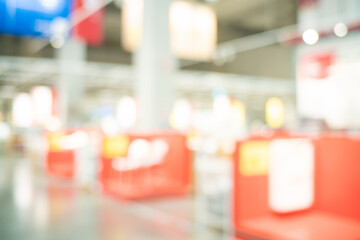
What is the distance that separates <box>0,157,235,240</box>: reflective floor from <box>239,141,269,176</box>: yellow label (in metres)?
0.82

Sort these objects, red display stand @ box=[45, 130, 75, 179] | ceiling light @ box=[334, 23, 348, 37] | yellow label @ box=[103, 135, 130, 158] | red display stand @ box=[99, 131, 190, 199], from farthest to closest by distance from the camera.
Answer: red display stand @ box=[45, 130, 75, 179] < ceiling light @ box=[334, 23, 348, 37] < yellow label @ box=[103, 135, 130, 158] < red display stand @ box=[99, 131, 190, 199]

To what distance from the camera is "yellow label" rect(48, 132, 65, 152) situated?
11.0m

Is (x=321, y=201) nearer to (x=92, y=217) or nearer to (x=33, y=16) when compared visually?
(x=92, y=217)

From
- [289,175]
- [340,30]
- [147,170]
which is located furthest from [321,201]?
[340,30]

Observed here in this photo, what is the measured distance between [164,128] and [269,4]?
6944 mm

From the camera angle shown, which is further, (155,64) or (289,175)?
(155,64)

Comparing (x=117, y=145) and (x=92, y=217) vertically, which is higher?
(x=117, y=145)

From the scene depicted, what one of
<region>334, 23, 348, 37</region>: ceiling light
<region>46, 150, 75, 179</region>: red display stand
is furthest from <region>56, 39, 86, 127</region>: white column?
<region>334, 23, 348, 37</region>: ceiling light

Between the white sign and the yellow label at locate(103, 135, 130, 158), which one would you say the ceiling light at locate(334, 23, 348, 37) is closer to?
the white sign

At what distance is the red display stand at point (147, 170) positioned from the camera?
22.7 feet

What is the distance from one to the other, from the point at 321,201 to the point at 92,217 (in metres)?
3.10

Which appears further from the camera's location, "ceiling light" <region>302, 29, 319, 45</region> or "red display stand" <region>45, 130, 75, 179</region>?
"red display stand" <region>45, 130, 75, 179</region>

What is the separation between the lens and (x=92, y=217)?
207 inches

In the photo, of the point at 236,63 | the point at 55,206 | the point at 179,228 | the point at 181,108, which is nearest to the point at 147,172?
the point at 55,206
